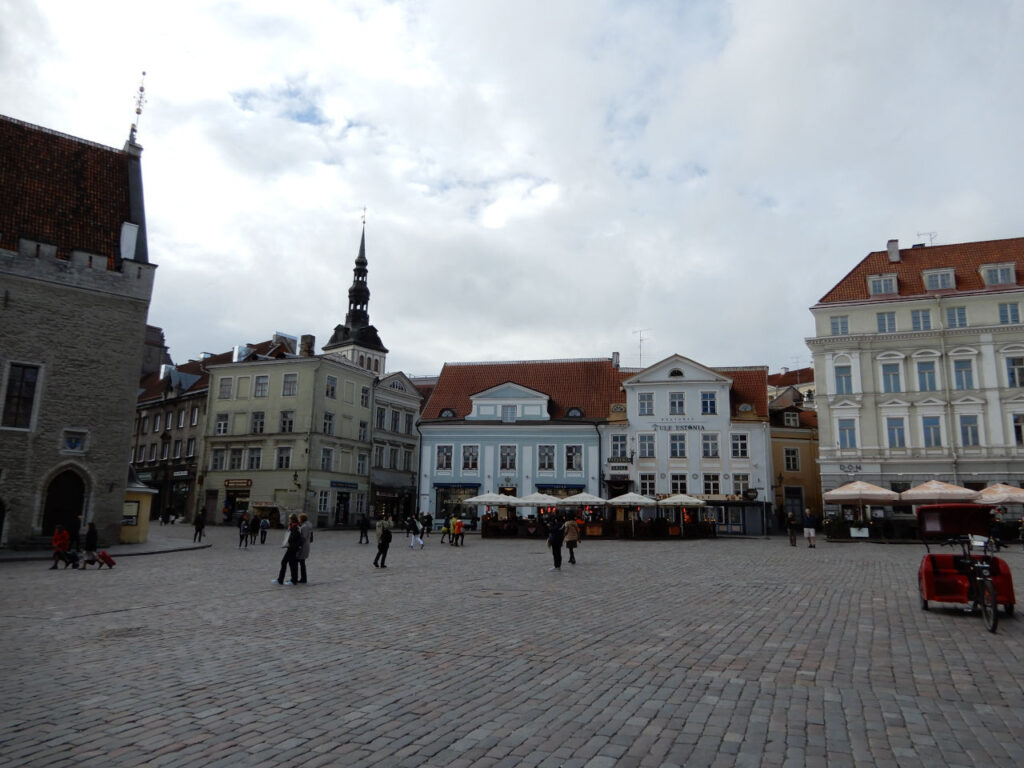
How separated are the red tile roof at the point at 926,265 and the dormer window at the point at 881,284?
409mm

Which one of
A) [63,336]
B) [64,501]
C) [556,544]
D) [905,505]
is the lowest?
[556,544]

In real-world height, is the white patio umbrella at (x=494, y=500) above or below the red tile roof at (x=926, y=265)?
below

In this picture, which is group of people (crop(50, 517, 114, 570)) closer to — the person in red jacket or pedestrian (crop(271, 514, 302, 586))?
the person in red jacket

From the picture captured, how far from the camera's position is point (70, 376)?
28.4m

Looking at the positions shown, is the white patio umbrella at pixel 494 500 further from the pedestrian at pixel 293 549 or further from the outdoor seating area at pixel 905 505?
the pedestrian at pixel 293 549

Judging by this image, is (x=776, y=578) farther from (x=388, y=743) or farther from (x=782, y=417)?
(x=782, y=417)

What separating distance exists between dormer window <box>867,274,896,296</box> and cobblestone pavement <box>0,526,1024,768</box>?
1356 inches

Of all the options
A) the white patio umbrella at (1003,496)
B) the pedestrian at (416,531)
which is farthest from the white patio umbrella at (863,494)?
the pedestrian at (416,531)

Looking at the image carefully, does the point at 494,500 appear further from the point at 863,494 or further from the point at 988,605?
the point at 988,605

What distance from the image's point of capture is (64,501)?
28.0m

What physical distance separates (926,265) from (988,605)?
4148cm

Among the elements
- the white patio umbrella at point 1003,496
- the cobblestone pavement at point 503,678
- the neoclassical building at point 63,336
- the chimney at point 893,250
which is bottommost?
the cobblestone pavement at point 503,678

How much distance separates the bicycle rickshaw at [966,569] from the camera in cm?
1104

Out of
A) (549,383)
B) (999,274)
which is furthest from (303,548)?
(999,274)
